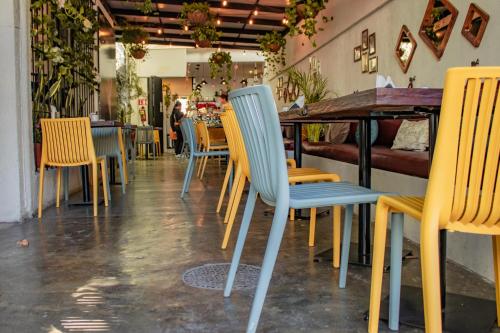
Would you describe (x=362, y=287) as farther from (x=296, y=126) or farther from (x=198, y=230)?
(x=296, y=126)

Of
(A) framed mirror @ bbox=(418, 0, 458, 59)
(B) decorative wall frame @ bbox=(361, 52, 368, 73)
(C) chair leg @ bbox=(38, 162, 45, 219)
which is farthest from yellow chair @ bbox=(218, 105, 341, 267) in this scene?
(B) decorative wall frame @ bbox=(361, 52, 368, 73)

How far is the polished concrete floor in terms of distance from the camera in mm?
1888

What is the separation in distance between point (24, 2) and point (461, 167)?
398 cm

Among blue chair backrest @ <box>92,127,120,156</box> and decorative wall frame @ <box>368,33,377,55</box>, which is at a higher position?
decorative wall frame @ <box>368,33,377,55</box>

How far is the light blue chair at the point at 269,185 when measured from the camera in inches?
64.2

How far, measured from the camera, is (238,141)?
3176 millimetres

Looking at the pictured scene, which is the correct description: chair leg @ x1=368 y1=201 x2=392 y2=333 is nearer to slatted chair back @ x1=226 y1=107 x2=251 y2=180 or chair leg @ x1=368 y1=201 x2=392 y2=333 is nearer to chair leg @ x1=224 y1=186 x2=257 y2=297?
chair leg @ x1=224 y1=186 x2=257 y2=297

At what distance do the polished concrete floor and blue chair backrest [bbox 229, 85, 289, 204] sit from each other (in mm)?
515

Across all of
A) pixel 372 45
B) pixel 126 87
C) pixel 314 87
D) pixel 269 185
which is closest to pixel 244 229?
pixel 269 185

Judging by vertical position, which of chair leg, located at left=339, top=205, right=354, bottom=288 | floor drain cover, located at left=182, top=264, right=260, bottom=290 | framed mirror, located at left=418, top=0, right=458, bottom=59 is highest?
framed mirror, located at left=418, top=0, right=458, bottom=59

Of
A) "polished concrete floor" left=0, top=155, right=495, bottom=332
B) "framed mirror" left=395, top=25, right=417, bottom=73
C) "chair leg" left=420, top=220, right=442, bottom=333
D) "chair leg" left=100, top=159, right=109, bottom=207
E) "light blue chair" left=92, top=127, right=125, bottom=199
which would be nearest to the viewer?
"chair leg" left=420, top=220, right=442, bottom=333

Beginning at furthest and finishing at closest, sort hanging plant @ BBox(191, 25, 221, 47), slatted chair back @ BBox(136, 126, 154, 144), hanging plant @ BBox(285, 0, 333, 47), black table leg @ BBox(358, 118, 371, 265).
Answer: slatted chair back @ BBox(136, 126, 154, 144), hanging plant @ BBox(191, 25, 221, 47), hanging plant @ BBox(285, 0, 333, 47), black table leg @ BBox(358, 118, 371, 265)

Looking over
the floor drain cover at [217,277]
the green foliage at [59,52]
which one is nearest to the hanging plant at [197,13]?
the green foliage at [59,52]

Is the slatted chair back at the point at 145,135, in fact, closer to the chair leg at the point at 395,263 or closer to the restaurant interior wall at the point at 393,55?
the restaurant interior wall at the point at 393,55
